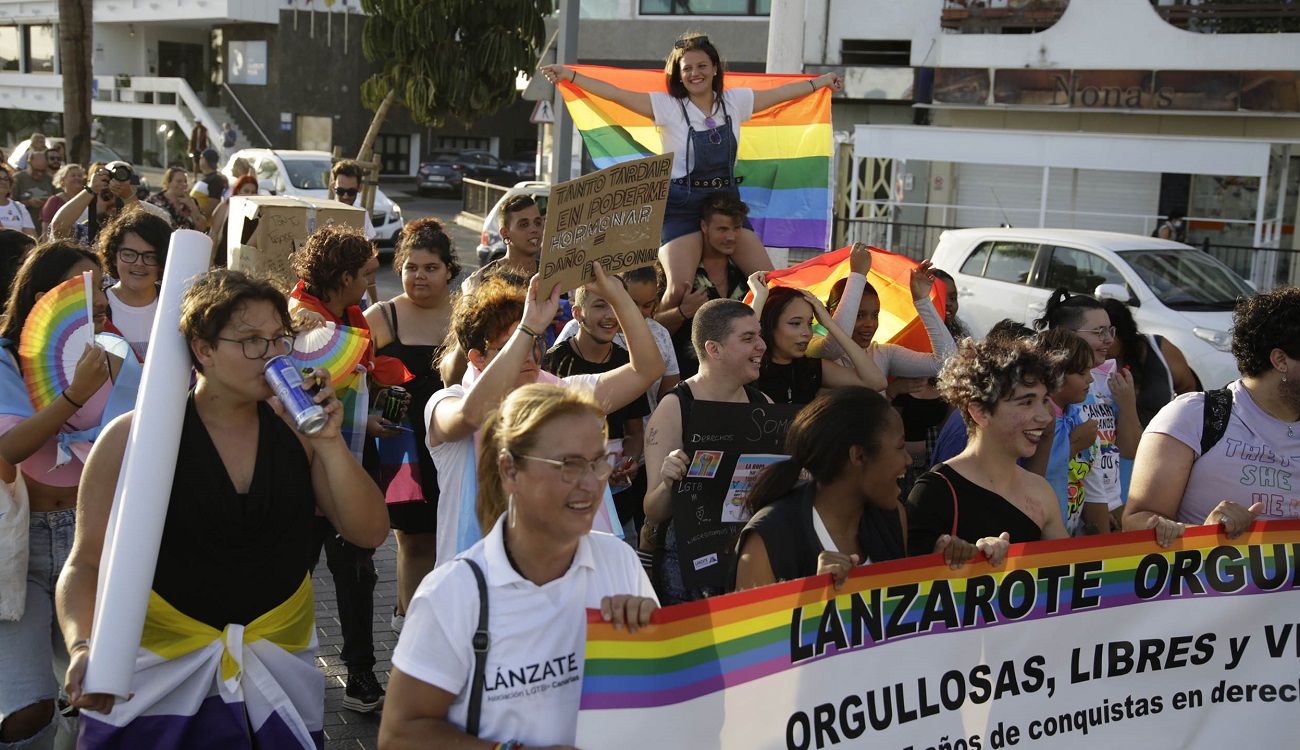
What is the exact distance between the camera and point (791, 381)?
228 inches

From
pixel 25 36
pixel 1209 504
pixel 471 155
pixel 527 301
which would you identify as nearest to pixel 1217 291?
pixel 1209 504

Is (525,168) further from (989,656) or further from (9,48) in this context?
(989,656)

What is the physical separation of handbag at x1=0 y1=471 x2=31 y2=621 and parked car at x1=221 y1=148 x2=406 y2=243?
19.8 metres

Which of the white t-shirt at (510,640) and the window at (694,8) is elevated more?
the window at (694,8)

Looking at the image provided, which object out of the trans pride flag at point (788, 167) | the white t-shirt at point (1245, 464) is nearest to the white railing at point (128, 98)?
the trans pride flag at point (788, 167)

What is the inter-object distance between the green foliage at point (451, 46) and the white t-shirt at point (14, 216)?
19.0 metres

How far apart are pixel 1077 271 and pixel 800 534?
10.1m

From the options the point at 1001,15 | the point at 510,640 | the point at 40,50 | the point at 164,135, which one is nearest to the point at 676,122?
the point at 510,640

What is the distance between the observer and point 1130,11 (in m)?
22.2

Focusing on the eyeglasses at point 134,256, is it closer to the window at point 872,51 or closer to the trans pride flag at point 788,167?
the trans pride flag at point 788,167

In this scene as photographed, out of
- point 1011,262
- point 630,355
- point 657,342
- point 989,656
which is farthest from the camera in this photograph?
point 1011,262

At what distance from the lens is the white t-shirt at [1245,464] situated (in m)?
4.48

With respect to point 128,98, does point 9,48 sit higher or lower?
higher

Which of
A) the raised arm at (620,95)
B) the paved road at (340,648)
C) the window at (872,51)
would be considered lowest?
the paved road at (340,648)
